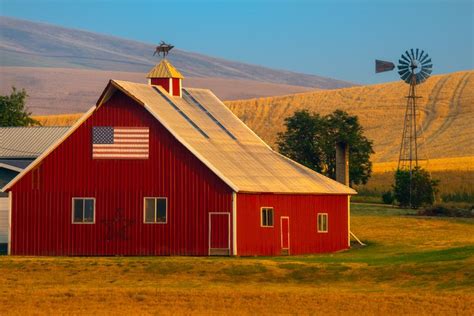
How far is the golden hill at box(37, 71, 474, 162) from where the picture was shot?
14825 cm

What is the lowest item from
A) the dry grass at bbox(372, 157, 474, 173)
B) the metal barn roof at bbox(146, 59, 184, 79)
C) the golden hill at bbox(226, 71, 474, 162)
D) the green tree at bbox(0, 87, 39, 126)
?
the dry grass at bbox(372, 157, 474, 173)

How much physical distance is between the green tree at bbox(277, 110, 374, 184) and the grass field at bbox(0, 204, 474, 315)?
41.9 metres

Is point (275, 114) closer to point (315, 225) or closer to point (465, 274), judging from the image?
point (315, 225)

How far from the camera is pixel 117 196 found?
60.6 metres

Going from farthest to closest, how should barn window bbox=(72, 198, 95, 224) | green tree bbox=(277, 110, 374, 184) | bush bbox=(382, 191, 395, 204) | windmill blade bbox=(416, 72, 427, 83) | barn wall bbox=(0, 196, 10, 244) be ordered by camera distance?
1. green tree bbox=(277, 110, 374, 184)
2. bush bbox=(382, 191, 395, 204)
3. windmill blade bbox=(416, 72, 427, 83)
4. barn wall bbox=(0, 196, 10, 244)
5. barn window bbox=(72, 198, 95, 224)

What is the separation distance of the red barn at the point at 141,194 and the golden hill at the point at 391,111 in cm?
7823

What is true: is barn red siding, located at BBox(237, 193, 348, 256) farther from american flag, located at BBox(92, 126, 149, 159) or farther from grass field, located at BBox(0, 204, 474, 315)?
american flag, located at BBox(92, 126, 149, 159)

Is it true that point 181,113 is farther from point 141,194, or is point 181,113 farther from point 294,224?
point 294,224

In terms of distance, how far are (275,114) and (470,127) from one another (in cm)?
3416

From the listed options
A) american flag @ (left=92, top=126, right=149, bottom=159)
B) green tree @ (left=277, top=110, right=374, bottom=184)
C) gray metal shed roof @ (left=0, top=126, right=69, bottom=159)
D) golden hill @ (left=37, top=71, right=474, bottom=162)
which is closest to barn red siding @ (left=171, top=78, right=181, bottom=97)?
american flag @ (left=92, top=126, right=149, bottom=159)

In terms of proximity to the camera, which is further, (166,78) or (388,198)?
(388,198)

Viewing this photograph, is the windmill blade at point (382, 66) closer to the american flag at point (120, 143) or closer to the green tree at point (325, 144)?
the green tree at point (325, 144)

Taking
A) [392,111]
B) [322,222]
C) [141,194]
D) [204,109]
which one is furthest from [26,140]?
[392,111]

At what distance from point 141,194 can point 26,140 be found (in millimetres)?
15590
